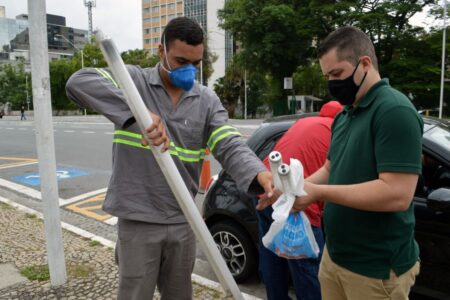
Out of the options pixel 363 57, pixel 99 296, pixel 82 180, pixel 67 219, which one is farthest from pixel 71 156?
pixel 363 57

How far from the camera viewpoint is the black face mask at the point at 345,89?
72.3 inches

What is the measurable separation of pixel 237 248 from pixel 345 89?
2.33 meters

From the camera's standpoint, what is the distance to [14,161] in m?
11.7

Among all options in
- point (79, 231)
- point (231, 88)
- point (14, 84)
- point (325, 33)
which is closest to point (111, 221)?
point (79, 231)

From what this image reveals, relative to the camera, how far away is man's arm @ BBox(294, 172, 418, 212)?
1.59 metres

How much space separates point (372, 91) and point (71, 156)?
38.3 ft

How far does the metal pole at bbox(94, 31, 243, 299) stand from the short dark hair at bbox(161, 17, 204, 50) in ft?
1.49

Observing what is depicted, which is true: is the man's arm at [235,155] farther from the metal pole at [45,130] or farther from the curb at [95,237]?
the metal pole at [45,130]

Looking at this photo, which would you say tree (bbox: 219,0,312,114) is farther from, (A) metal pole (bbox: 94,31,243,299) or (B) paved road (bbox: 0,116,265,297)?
(A) metal pole (bbox: 94,31,243,299)

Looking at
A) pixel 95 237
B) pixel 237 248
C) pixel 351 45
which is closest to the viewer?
pixel 351 45

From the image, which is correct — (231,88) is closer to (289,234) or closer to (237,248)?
(237,248)

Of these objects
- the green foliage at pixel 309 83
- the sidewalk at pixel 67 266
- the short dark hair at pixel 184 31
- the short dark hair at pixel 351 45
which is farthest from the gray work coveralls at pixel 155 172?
the green foliage at pixel 309 83

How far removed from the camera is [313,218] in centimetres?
261

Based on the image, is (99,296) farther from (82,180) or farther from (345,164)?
(82,180)
